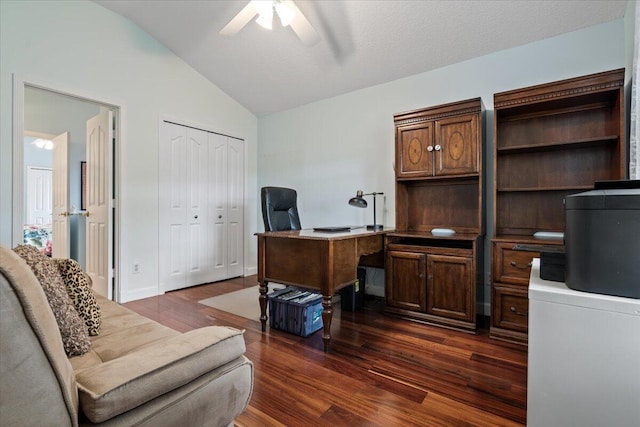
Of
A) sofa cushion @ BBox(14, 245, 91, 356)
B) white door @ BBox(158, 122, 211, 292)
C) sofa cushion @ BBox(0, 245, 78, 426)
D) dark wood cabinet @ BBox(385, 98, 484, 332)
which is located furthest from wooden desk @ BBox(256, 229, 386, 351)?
white door @ BBox(158, 122, 211, 292)

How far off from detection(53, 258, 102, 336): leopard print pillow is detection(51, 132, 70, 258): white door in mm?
2927

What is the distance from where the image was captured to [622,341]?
2.75 ft

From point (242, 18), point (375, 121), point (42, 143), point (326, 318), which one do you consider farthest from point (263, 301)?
point (42, 143)

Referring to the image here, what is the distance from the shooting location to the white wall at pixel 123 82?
2537 mm

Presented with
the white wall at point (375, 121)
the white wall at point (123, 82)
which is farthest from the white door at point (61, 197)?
the white wall at point (375, 121)

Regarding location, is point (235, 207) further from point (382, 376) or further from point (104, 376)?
point (104, 376)

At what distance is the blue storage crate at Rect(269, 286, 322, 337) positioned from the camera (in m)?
2.34

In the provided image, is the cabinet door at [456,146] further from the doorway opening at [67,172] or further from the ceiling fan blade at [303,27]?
the doorway opening at [67,172]

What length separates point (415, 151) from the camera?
283 centimetres

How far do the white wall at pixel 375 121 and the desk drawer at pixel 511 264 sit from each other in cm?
52

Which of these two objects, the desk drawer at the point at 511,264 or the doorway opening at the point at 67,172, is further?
the doorway opening at the point at 67,172

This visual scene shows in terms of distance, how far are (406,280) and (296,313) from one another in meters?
1.02

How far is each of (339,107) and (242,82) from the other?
1304 mm

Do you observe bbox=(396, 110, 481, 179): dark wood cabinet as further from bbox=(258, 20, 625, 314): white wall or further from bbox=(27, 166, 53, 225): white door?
bbox=(27, 166, 53, 225): white door
